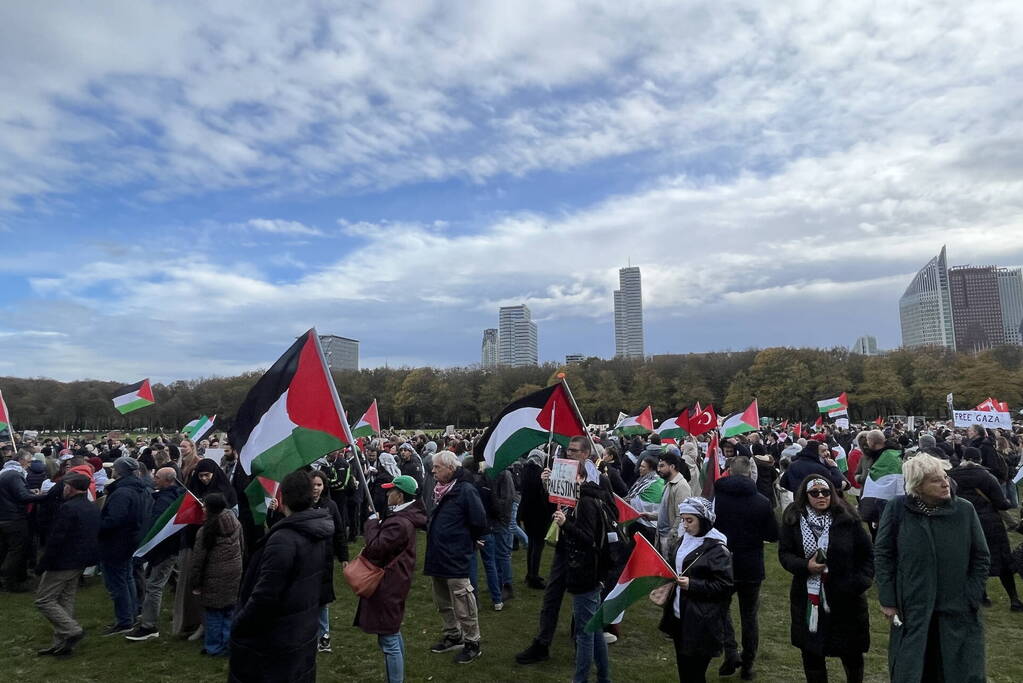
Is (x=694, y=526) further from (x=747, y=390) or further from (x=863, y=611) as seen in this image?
(x=747, y=390)

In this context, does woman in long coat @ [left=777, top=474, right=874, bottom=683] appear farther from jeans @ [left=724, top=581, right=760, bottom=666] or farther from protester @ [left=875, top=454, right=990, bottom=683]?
jeans @ [left=724, top=581, right=760, bottom=666]

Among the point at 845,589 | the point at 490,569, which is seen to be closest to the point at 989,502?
the point at 845,589

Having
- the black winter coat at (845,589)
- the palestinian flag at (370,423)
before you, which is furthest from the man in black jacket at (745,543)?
the palestinian flag at (370,423)

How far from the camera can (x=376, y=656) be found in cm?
748

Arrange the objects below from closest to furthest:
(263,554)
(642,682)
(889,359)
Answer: (263,554) → (642,682) → (889,359)

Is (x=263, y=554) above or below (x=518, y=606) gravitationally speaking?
above

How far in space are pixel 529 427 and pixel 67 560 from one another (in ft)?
18.0

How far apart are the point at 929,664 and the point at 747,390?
7349 cm

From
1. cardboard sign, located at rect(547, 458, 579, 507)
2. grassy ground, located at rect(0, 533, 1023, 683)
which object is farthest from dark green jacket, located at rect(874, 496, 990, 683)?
cardboard sign, located at rect(547, 458, 579, 507)

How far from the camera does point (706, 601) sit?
5.07 m

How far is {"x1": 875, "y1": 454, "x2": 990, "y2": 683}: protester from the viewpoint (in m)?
4.59

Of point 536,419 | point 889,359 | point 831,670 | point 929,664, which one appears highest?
point 889,359

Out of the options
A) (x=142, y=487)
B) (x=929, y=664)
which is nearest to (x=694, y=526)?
(x=929, y=664)

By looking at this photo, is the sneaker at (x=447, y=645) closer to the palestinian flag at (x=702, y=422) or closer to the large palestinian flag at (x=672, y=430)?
the palestinian flag at (x=702, y=422)
